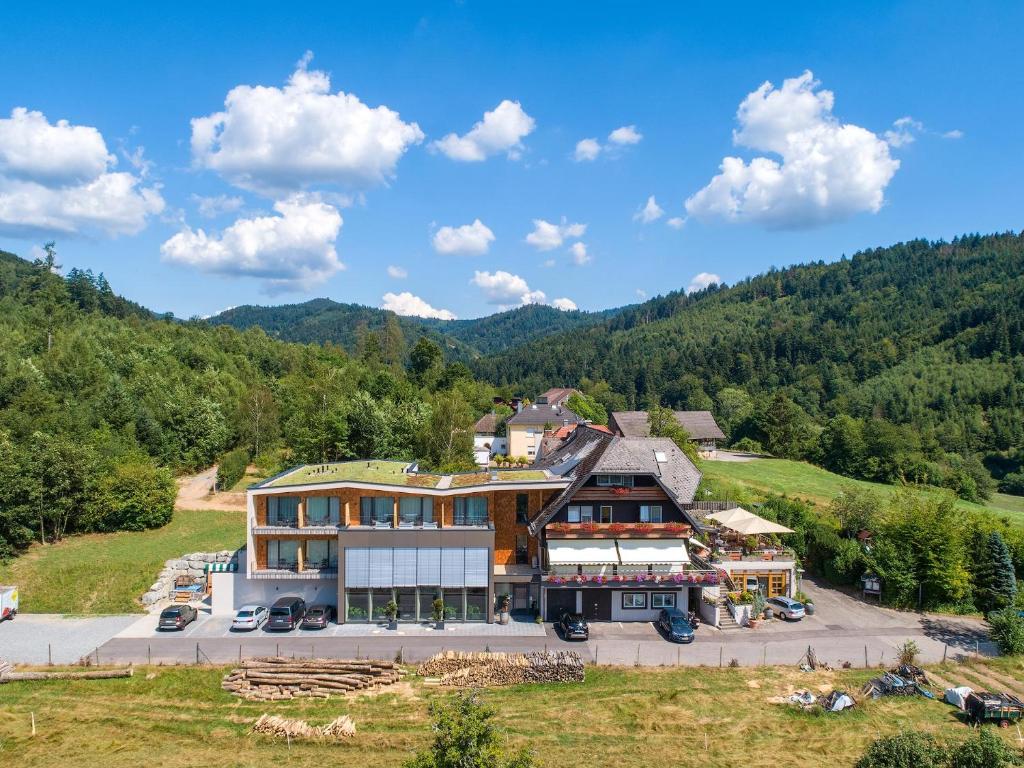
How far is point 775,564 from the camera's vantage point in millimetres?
35719

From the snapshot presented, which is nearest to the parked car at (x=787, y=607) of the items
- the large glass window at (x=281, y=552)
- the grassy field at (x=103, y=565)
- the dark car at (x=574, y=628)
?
the dark car at (x=574, y=628)

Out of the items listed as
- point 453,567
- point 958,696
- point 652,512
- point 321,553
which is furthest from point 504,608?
point 958,696

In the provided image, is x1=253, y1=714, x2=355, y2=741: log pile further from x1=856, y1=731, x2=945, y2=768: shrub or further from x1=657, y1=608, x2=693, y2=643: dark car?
x1=856, y1=731, x2=945, y2=768: shrub

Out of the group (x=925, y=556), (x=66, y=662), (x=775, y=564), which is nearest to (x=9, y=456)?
(x=66, y=662)

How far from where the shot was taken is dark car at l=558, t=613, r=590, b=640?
30016mm

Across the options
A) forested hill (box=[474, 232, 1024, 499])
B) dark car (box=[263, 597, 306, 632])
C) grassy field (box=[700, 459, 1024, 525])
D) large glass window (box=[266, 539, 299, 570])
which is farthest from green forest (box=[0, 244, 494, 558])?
forested hill (box=[474, 232, 1024, 499])

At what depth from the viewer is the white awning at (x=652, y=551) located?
33.1m

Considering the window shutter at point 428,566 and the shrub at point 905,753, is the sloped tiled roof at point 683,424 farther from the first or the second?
the shrub at point 905,753

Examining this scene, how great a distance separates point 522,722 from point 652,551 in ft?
43.8

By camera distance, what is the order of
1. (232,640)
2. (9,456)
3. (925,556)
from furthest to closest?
(9,456)
(925,556)
(232,640)

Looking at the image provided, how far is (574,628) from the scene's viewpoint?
99.1 ft

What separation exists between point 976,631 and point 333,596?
3354 centimetres

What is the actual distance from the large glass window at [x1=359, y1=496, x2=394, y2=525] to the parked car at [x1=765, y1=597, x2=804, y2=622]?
21345 mm

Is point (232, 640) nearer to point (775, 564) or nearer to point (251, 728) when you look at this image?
point (251, 728)
